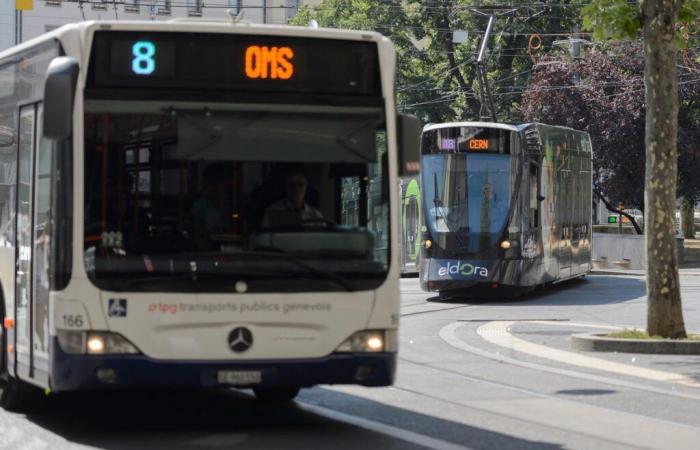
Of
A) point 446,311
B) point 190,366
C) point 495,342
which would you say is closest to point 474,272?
point 446,311

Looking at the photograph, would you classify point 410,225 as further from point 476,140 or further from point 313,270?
point 313,270

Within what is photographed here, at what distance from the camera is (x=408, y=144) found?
10109 mm

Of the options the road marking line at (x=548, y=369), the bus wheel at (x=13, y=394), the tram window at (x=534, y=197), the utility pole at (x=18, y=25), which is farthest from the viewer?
the utility pole at (x=18, y=25)

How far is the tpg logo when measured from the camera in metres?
26.5

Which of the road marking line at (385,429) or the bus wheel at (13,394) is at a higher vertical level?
the bus wheel at (13,394)

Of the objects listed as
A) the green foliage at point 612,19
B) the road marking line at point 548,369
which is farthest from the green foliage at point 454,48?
the green foliage at point 612,19

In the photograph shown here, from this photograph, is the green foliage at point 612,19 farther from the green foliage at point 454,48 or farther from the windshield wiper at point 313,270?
the green foliage at point 454,48

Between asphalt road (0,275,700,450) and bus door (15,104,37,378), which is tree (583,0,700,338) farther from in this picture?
bus door (15,104,37,378)

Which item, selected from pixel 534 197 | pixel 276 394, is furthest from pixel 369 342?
pixel 534 197

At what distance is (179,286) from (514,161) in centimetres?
1744

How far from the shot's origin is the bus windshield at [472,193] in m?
26.5

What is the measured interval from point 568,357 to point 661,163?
2426 mm

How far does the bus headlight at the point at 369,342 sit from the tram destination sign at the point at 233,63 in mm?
1613

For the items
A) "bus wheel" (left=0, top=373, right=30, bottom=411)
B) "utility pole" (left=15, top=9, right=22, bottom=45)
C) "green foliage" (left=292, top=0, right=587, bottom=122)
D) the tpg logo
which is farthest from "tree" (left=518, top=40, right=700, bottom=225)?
"bus wheel" (left=0, top=373, right=30, bottom=411)
